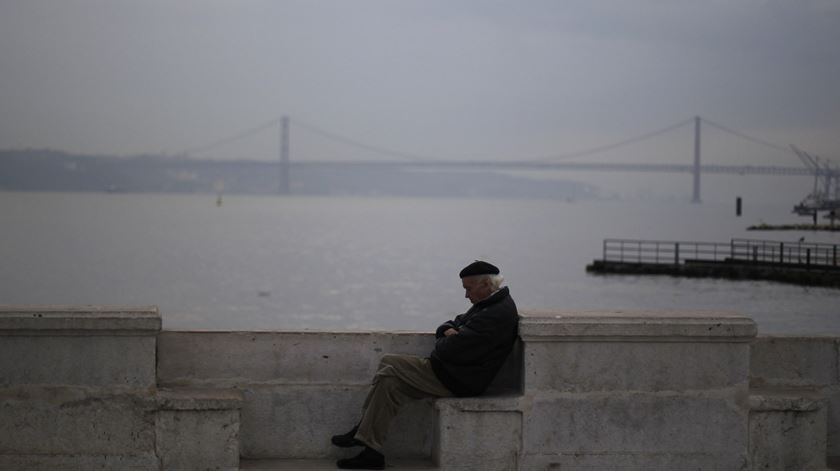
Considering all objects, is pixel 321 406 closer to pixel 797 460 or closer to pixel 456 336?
pixel 456 336

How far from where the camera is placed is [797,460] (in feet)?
21.2

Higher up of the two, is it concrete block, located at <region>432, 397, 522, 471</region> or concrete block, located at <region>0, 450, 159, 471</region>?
concrete block, located at <region>432, 397, 522, 471</region>

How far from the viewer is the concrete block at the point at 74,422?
6.12 meters

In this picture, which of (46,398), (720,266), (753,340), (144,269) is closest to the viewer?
(46,398)

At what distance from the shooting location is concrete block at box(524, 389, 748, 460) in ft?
20.8

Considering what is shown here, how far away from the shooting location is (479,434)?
6.28 m

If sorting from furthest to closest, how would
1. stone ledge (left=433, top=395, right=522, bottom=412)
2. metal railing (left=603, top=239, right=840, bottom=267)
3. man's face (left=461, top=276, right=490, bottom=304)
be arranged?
metal railing (left=603, top=239, right=840, bottom=267) → man's face (left=461, top=276, right=490, bottom=304) → stone ledge (left=433, top=395, right=522, bottom=412)

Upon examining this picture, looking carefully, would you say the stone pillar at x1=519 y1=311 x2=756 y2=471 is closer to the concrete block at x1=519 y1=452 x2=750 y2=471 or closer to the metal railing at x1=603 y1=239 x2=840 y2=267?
the concrete block at x1=519 y1=452 x2=750 y2=471

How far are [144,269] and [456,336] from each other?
72.2m

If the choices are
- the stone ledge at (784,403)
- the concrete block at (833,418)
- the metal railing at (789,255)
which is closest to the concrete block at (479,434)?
the stone ledge at (784,403)

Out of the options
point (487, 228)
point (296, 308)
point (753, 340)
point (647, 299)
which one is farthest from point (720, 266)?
point (487, 228)

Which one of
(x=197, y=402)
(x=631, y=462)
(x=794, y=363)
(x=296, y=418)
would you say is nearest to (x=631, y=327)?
(x=631, y=462)

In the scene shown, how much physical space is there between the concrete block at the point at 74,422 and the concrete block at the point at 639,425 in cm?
192

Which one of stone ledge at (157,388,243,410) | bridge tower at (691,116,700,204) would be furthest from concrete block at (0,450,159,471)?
bridge tower at (691,116,700,204)
